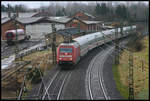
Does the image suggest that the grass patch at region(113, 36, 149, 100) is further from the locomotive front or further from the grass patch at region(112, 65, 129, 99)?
the locomotive front

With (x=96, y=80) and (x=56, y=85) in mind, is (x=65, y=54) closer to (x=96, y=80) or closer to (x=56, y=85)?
(x=96, y=80)

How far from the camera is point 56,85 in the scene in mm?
11625

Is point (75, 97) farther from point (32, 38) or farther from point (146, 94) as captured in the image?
point (32, 38)

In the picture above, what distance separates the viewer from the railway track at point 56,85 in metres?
9.83

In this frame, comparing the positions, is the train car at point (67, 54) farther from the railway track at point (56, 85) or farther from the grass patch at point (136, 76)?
the grass patch at point (136, 76)

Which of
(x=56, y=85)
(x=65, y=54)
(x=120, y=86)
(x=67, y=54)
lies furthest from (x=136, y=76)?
(x=56, y=85)

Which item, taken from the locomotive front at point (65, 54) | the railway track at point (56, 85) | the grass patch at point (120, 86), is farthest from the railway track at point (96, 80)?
the locomotive front at point (65, 54)

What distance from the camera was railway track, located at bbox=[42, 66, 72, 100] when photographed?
983cm

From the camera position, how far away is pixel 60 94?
10289 millimetres

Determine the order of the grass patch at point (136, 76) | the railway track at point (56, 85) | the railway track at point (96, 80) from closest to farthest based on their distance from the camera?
the railway track at point (56, 85) < the railway track at point (96, 80) < the grass patch at point (136, 76)

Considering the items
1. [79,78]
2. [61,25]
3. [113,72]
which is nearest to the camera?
[79,78]

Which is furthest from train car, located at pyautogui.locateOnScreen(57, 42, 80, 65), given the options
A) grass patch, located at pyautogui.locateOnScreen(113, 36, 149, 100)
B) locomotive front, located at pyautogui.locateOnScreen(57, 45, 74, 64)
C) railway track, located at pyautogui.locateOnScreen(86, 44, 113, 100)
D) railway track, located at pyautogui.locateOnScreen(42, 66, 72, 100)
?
grass patch, located at pyautogui.locateOnScreen(113, 36, 149, 100)

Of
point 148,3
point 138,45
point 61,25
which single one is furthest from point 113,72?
point 61,25

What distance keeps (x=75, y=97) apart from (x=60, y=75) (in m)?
3.77
